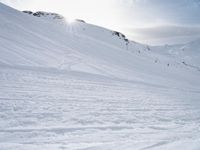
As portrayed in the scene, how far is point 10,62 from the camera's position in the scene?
69.4 feet

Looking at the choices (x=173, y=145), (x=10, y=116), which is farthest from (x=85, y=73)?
(x=173, y=145)

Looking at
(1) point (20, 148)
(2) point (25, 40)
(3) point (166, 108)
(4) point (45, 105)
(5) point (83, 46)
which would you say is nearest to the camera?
(1) point (20, 148)

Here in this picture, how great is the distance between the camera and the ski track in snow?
710 cm

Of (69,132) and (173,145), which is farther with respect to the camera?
(69,132)

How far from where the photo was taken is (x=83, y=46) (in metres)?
42.2

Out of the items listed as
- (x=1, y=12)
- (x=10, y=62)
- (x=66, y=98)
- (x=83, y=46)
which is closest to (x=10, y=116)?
(x=66, y=98)

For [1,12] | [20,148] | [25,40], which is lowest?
[20,148]

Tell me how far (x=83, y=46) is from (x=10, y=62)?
21572 millimetres

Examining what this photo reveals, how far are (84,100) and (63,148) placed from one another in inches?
273

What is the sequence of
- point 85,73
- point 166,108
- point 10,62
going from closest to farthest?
point 166,108, point 10,62, point 85,73

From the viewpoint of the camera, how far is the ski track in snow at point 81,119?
7.10 metres

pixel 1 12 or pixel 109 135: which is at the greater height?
pixel 1 12

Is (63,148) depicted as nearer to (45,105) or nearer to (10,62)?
(45,105)

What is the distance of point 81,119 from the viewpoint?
9.89m
